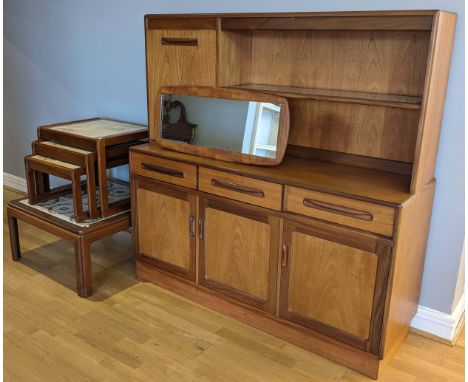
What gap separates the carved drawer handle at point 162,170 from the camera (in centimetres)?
235

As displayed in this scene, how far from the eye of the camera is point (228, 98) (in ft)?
7.45

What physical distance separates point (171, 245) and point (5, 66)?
237cm

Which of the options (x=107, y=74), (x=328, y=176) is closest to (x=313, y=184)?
(x=328, y=176)

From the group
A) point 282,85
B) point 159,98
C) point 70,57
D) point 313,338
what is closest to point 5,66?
point 70,57

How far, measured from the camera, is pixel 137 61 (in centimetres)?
299

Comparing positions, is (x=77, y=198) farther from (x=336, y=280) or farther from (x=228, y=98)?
(x=336, y=280)

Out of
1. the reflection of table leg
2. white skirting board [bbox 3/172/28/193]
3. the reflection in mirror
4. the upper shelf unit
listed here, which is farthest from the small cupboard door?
white skirting board [bbox 3/172/28/193]

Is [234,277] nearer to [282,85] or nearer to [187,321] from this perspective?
[187,321]

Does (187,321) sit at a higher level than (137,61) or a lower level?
lower

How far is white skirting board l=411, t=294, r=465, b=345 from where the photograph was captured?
2.24m

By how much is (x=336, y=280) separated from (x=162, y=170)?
991mm

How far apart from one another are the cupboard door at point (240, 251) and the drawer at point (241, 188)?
41 mm

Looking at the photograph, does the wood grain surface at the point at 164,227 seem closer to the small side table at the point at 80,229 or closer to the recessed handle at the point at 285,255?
the small side table at the point at 80,229

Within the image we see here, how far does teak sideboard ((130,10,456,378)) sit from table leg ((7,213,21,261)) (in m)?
0.81
